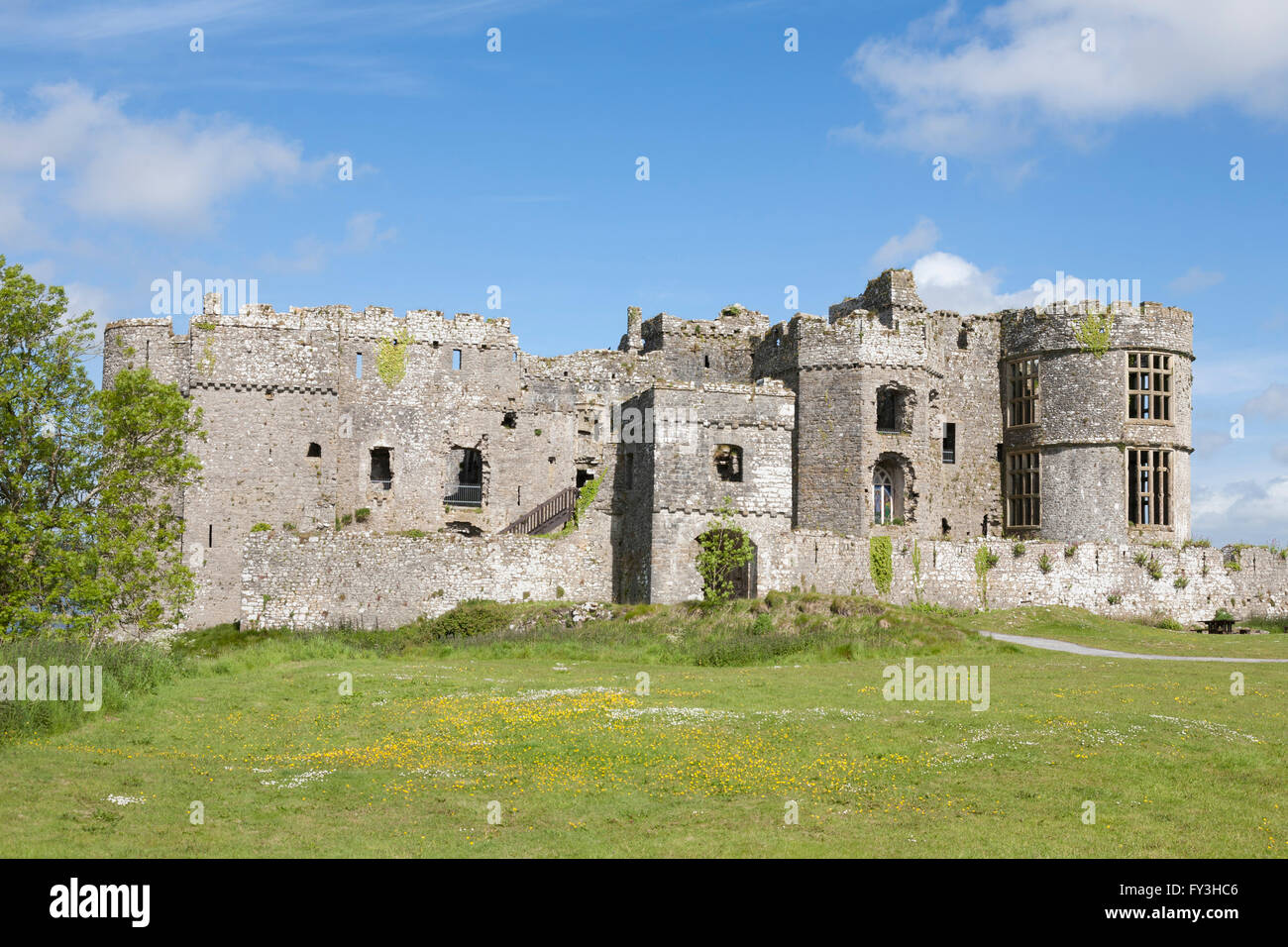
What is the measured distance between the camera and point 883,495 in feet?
165

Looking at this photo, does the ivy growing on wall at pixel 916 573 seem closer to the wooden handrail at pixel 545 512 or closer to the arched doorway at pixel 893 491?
the arched doorway at pixel 893 491

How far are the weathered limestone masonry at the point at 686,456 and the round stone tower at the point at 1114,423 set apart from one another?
0.32ft

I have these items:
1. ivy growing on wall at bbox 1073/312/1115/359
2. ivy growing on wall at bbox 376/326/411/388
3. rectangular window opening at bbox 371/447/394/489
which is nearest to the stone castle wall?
rectangular window opening at bbox 371/447/394/489

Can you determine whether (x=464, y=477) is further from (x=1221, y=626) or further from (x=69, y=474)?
(x=1221, y=626)

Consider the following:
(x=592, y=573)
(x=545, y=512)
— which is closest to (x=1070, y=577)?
(x=592, y=573)

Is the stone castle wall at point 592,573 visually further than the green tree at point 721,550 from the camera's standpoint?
No

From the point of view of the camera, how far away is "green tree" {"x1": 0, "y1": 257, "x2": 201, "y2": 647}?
26328 mm

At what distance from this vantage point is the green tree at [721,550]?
4172 centimetres

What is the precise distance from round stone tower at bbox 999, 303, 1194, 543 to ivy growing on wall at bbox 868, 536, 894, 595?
11204mm

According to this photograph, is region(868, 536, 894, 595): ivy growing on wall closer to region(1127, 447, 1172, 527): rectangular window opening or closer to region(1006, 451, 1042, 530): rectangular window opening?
region(1006, 451, 1042, 530): rectangular window opening

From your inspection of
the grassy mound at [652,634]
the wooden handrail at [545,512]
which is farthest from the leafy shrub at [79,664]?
the wooden handrail at [545,512]

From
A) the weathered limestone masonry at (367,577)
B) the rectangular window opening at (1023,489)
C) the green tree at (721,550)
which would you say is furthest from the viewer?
the rectangular window opening at (1023,489)
